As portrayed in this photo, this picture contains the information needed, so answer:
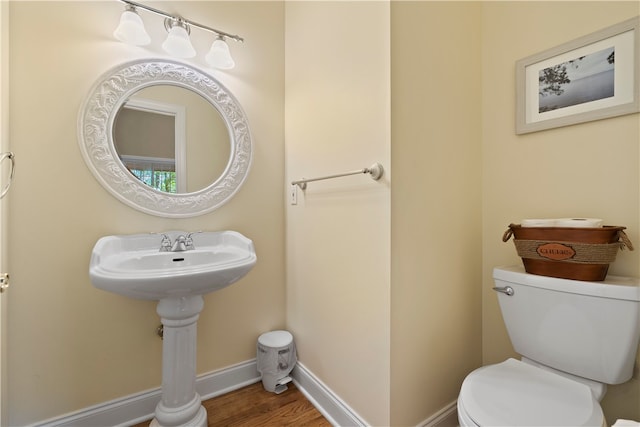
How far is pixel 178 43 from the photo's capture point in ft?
4.24

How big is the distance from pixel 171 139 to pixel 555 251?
173 centimetres

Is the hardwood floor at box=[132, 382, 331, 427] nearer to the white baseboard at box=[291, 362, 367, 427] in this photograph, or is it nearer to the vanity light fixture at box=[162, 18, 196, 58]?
the white baseboard at box=[291, 362, 367, 427]

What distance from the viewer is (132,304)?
4.22 feet

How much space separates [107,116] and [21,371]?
110 cm

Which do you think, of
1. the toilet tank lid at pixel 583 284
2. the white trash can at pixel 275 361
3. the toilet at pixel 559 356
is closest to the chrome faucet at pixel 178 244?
the white trash can at pixel 275 361

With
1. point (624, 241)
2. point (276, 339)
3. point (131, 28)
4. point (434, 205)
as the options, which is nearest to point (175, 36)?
point (131, 28)

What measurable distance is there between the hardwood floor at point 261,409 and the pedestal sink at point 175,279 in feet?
0.47

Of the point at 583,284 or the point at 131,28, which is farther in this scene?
the point at 131,28

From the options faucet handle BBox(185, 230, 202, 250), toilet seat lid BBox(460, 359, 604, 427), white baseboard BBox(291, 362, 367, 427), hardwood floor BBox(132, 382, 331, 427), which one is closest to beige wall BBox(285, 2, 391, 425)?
white baseboard BBox(291, 362, 367, 427)

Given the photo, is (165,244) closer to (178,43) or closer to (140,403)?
(140,403)

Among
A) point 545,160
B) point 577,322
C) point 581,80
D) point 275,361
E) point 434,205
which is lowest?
point 275,361

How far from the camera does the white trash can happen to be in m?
1.48

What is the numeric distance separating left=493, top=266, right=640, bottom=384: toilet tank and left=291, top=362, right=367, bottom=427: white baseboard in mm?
748

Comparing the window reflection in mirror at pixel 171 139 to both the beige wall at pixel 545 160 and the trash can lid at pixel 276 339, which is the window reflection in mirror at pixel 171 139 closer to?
the trash can lid at pixel 276 339
